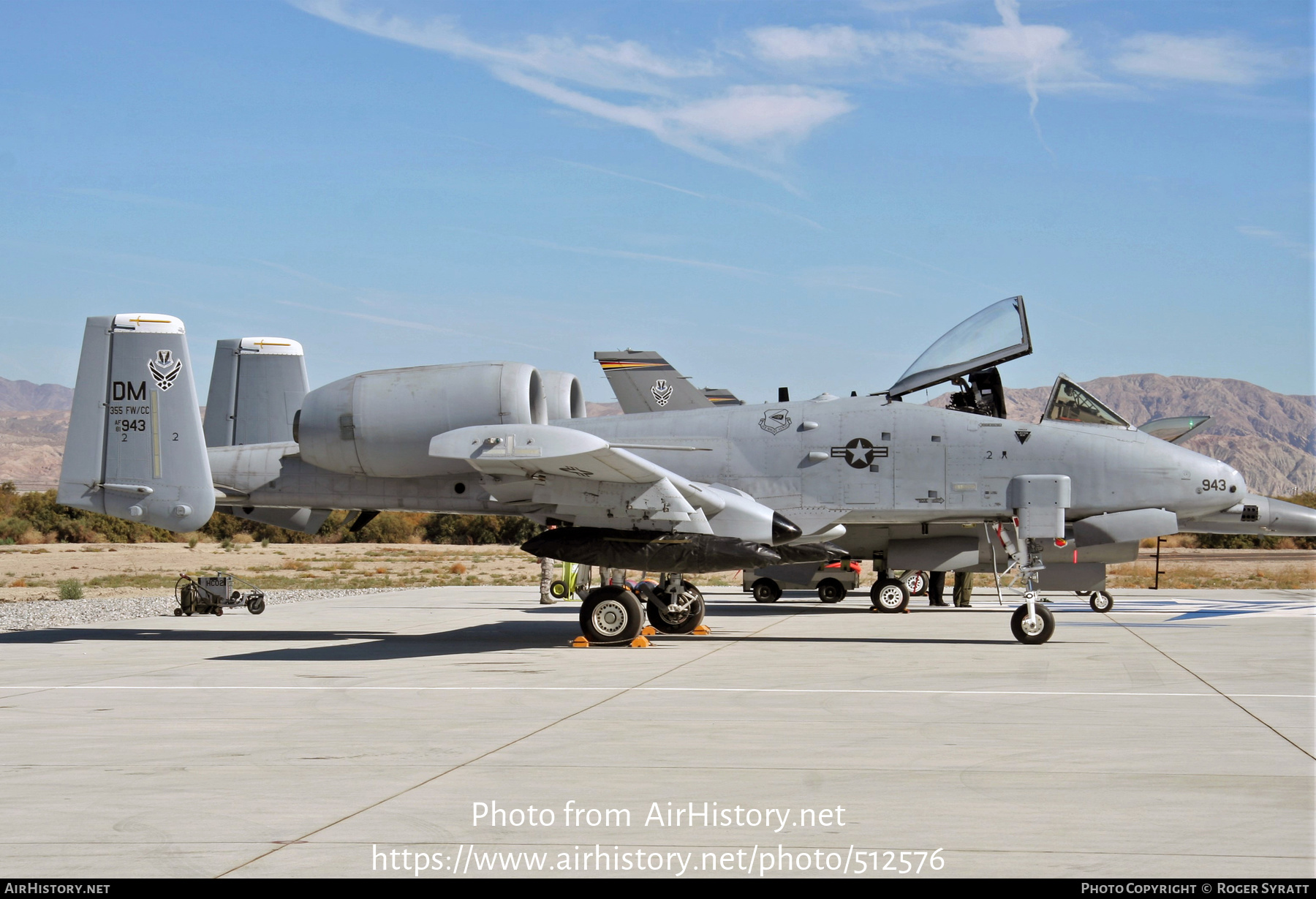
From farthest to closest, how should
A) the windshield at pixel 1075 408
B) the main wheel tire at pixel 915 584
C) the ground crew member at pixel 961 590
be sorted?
1. the main wheel tire at pixel 915 584
2. the ground crew member at pixel 961 590
3. the windshield at pixel 1075 408

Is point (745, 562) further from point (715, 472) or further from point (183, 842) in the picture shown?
point (183, 842)

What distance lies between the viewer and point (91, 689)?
33.1 ft

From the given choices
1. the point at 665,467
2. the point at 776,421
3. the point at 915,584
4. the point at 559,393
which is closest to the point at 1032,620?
the point at 776,421

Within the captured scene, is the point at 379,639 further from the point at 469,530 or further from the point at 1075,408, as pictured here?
the point at 469,530

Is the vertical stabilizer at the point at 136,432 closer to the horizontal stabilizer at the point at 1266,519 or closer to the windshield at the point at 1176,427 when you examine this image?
the windshield at the point at 1176,427

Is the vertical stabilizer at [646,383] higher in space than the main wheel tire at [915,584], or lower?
higher

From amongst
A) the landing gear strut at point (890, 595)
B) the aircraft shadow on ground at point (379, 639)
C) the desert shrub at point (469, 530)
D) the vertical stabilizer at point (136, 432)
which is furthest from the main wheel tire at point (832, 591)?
the desert shrub at point (469, 530)

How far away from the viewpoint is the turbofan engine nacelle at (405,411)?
45.3 ft

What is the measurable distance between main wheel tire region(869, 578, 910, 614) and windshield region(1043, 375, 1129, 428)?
8.48 metres

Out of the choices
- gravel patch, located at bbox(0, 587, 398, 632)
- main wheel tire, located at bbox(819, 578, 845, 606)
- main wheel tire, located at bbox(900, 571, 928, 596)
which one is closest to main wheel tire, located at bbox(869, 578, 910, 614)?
main wheel tire, located at bbox(900, 571, 928, 596)

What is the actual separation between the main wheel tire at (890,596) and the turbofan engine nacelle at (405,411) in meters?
10.3

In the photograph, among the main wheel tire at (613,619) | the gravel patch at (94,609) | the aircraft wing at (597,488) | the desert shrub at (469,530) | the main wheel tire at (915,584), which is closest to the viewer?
the aircraft wing at (597,488)

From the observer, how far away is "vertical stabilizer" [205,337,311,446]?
17.6 m
